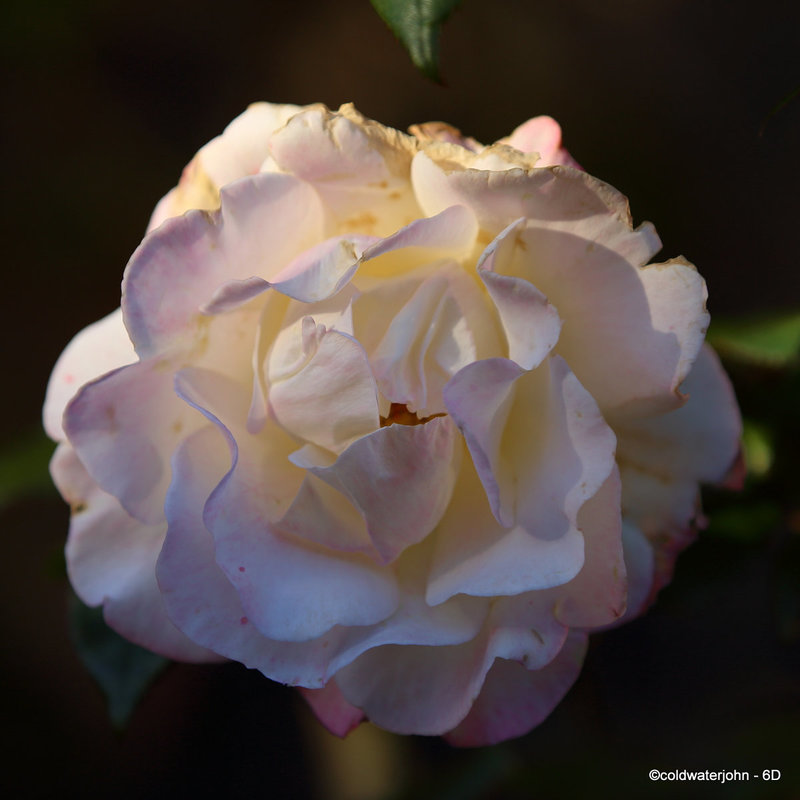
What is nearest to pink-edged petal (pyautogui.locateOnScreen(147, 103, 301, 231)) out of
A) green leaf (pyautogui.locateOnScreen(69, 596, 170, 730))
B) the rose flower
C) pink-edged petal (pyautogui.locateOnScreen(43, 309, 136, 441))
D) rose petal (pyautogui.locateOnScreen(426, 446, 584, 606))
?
the rose flower

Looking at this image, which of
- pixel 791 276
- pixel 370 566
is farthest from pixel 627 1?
pixel 370 566

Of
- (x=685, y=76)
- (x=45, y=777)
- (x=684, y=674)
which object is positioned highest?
(x=685, y=76)

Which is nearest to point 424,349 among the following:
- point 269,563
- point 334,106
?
point 269,563

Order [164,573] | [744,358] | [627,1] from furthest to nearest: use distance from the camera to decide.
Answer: [627,1]
[744,358]
[164,573]

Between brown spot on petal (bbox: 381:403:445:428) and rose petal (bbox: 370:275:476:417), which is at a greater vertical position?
rose petal (bbox: 370:275:476:417)

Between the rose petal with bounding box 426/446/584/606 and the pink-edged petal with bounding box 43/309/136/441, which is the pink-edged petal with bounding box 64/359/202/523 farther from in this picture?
the rose petal with bounding box 426/446/584/606

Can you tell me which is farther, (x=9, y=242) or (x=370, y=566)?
(x=9, y=242)

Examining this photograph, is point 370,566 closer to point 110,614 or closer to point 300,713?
point 110,614
